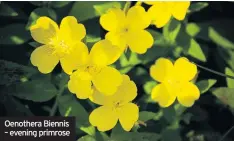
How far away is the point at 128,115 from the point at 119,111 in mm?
23

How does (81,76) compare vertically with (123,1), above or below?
below

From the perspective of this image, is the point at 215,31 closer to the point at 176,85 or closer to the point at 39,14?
the point at 176,85

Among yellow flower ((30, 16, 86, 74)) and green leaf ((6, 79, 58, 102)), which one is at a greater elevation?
yellow flower ((30, 16, 86, 74))

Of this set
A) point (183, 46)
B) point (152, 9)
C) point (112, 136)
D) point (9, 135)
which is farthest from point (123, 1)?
point (9, 135)

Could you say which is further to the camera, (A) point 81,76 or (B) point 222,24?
(B) point 222,24

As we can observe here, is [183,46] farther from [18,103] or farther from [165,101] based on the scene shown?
[18,103]

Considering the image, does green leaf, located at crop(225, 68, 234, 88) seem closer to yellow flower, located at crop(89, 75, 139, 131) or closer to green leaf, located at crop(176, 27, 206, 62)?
green leaf, located at crop(176, 27, 206, 62)

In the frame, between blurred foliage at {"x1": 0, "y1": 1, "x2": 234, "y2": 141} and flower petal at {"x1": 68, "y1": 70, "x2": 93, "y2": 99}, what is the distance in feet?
0.10

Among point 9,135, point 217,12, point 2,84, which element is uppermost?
point 217,12

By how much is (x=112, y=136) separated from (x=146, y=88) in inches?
5.8

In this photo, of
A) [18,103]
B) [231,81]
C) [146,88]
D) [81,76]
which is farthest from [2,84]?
[231,81]

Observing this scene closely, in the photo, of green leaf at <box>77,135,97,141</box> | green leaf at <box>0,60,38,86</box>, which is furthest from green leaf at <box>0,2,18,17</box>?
green leaf at <box>77,135,97,141</box>

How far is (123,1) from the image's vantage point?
46.9 inches

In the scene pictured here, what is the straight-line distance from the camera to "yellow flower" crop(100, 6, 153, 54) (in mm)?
1157
